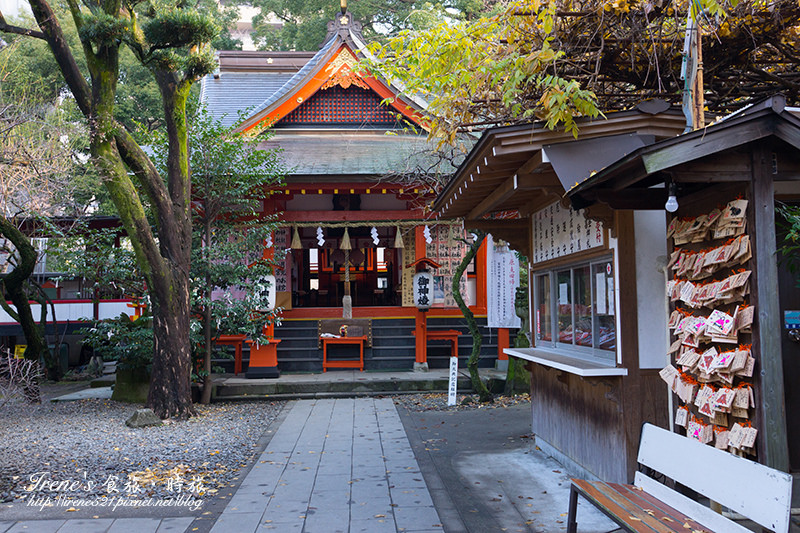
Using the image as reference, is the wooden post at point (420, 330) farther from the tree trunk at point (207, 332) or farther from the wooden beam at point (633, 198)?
the wooden beam at point (633, 198)

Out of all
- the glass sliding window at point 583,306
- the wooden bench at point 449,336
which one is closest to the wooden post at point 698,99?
the glass sliding window at point 583,306

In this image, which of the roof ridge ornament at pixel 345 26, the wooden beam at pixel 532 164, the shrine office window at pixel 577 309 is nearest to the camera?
the wooden beam at pixel 532 164

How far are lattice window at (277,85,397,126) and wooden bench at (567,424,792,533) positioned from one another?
11.9 meters

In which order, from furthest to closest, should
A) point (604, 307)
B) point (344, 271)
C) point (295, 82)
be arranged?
point (344, 271)
point (295, 82)
point (604, 307)

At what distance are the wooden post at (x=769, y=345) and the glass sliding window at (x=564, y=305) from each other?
319 cm

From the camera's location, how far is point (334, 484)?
6.28m

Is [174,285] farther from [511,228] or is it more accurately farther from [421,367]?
[421,367]

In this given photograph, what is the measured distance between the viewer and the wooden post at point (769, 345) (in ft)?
11.3

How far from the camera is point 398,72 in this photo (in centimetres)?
848

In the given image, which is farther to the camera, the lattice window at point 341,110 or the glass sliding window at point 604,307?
the lattice window at point 341,110

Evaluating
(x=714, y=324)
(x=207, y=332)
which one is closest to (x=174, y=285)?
(x=207, y=332)

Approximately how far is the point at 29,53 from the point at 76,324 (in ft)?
35.9

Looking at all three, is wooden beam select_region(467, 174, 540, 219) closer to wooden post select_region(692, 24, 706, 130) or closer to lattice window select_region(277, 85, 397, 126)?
wooden post select_region(692, 24, 706, 130)

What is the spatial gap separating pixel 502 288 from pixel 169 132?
24.1ft
